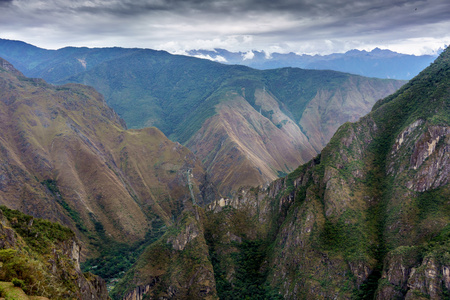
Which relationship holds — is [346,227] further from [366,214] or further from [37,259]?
[37,259]

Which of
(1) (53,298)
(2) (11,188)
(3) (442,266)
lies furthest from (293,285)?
(2) (11,188)

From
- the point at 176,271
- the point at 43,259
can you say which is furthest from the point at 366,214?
the point at 43,259

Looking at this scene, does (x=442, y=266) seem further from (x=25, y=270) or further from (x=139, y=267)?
(x=139, y=267)

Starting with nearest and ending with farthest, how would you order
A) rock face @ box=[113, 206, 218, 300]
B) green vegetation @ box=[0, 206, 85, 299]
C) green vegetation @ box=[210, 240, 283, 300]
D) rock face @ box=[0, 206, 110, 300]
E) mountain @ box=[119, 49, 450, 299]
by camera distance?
green vegetation @ box=[0, 206, 85, 299], rock face @ box=[0, 206, 110, 300], mountain @ box=[119, 49, 450, 299], rock face @ box=[113, 206, 218, 300], green vegetation @ box=[210, 240, 283, 300]

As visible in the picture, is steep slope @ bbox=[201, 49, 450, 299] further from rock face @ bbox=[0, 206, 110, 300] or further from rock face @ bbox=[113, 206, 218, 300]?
rock face @ bbox=[0, 206, 110, 300]

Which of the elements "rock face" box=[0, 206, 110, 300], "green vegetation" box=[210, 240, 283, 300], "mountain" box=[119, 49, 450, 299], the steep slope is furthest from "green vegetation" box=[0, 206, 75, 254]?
the steep slope

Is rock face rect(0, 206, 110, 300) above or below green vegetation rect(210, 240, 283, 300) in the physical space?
above
